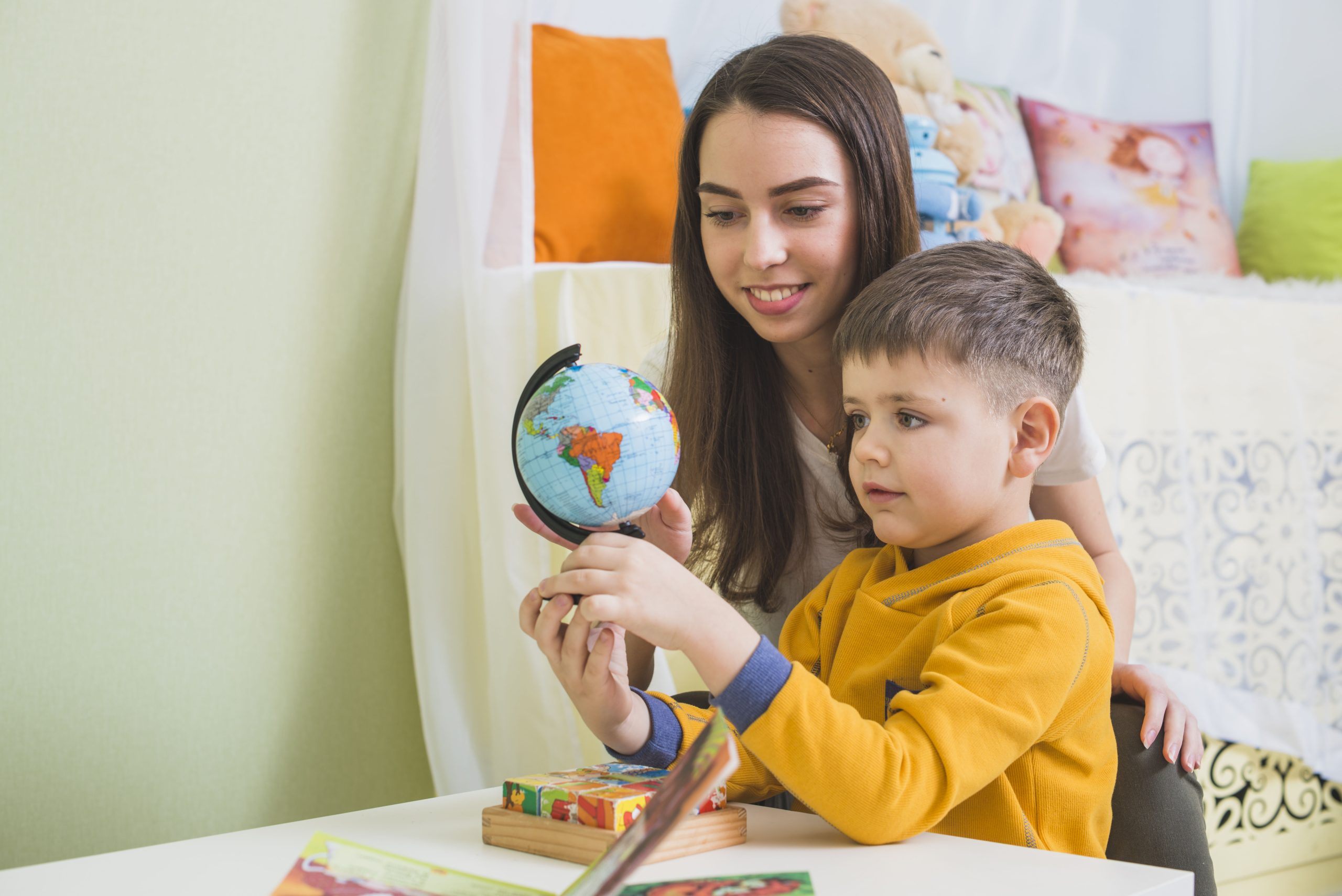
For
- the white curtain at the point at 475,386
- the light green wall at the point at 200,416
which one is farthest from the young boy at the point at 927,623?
the light green wall at the point at 200,416

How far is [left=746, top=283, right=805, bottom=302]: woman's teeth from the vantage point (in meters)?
1.28

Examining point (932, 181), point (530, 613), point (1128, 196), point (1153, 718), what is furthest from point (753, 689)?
point (1128, 196)

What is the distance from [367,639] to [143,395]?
522 mm

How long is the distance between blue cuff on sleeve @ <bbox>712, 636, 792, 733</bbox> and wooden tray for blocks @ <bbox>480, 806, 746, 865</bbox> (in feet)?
0.25

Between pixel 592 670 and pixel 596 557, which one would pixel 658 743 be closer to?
pixel 592 670


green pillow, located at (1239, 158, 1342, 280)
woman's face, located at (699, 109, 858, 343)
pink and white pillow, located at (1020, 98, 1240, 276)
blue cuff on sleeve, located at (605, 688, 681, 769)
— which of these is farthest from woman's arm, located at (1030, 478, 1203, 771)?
green pillow, located at (1239, 158, 1342, 280)

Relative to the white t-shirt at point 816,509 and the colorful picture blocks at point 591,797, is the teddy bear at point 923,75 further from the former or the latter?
the colorful picture blocks at point 591,797

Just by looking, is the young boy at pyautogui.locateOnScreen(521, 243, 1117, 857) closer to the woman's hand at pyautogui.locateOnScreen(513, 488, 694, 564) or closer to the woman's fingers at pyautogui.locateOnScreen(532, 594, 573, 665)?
the woman's fingers at pyautogui.locateOnScreen(532, 594, 573, 665)

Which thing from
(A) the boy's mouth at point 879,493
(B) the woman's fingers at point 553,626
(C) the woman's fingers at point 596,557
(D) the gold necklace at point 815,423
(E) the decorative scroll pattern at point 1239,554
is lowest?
(E) the decorative scroll pattern at point 1239,554

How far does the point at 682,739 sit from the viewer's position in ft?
3.26

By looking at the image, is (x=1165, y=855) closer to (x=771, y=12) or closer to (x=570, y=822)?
(x=570, y=822)

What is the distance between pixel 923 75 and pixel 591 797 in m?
2.06

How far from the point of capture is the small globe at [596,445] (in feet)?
2.72

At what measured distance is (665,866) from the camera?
77 cm
